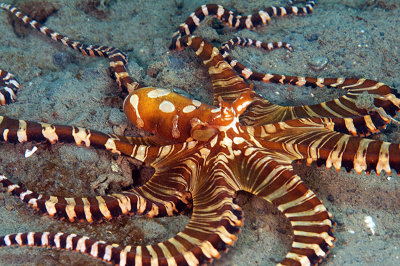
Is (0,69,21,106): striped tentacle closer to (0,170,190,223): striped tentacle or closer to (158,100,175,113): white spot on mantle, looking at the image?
(0,170,190,223): striped tentacle

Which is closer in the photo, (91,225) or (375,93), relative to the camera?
(91,225)

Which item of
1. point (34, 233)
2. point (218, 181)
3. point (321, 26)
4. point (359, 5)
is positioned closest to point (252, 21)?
point (321, 26)

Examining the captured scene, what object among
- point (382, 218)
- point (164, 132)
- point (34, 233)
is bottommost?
point (382, 218)

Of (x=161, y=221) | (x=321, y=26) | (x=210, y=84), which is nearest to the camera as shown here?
(x=161, y=221)

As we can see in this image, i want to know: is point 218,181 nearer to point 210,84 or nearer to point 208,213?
point 208,213

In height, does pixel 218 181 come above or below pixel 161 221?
above

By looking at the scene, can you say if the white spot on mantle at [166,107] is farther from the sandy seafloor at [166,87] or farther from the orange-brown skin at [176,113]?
the sandy seafloor at [166,87]

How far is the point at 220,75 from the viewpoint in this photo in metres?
4.79

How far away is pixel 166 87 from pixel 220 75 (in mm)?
831

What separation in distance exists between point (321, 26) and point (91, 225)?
5.07 m

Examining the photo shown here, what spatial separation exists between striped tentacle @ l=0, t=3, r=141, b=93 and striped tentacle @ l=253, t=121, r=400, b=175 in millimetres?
2096

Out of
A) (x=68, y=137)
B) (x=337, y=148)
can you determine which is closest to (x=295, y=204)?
(x=337, y=148)

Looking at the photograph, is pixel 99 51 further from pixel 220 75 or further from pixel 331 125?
pixel 331 125

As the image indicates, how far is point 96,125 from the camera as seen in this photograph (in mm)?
4523
